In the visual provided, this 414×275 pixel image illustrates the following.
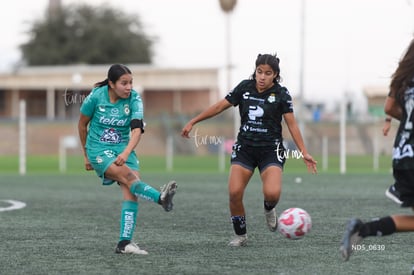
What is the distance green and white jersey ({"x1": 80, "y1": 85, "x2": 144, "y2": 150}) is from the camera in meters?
8.48

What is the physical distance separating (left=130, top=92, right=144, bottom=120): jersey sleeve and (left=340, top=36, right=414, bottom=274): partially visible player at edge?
104 inches

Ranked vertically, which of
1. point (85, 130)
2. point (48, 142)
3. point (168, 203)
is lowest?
point (48, 142)

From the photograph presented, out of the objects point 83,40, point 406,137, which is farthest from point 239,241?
point 83,40

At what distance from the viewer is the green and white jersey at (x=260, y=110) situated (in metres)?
8.92

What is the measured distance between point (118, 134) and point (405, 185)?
10.6ft

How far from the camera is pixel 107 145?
8523mm

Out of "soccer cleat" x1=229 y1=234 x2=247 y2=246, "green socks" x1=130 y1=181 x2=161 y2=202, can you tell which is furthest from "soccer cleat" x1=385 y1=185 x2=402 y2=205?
"soccer cleat" x1=229 y1=234 x2=247 y2=246

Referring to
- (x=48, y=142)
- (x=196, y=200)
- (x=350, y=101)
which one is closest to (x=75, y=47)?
(x=48, y=142)

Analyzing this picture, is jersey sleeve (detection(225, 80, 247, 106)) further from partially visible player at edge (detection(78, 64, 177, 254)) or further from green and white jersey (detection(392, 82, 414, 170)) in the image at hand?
green and white jersey (detection(392, 82, 414, 170))

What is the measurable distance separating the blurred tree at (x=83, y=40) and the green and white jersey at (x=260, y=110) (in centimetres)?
6931

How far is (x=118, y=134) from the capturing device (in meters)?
8.57

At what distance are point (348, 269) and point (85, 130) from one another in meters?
2.91

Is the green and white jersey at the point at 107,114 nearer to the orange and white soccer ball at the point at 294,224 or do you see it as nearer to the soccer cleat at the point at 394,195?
the orange and white soccer ball at the point at 294,224

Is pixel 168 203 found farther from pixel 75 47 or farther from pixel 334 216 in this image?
pixel 75 47
